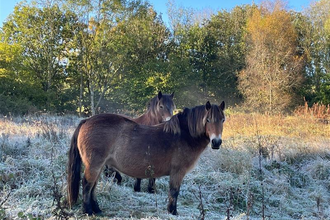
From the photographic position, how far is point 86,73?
2072cm

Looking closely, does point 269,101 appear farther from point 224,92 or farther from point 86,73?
point 86,73

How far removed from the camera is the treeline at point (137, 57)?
19.3m

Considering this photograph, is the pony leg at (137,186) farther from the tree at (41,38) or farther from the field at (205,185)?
the tree at (41,38)

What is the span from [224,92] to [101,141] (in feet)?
72.6

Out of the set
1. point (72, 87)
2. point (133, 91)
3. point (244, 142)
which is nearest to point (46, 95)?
point (72, 87)

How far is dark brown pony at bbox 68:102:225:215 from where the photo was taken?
10.9ft

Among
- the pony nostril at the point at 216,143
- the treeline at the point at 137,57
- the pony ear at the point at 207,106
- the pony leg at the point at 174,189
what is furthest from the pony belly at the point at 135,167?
the treeline at the point at 137,57

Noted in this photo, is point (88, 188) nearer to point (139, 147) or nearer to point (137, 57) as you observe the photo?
point (139, 147)

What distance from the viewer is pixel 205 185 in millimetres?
4793

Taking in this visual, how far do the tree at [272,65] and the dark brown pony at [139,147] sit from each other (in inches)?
668

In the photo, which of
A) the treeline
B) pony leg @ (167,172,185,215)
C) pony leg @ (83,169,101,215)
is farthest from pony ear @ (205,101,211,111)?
the treeline

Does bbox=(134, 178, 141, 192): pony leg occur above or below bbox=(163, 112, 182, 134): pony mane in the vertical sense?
below

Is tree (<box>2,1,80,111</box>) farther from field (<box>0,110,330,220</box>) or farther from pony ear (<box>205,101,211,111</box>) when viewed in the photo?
pony ear (<box>205,101,211,111</box>)

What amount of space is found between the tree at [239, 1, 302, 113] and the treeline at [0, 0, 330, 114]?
0.24ft
